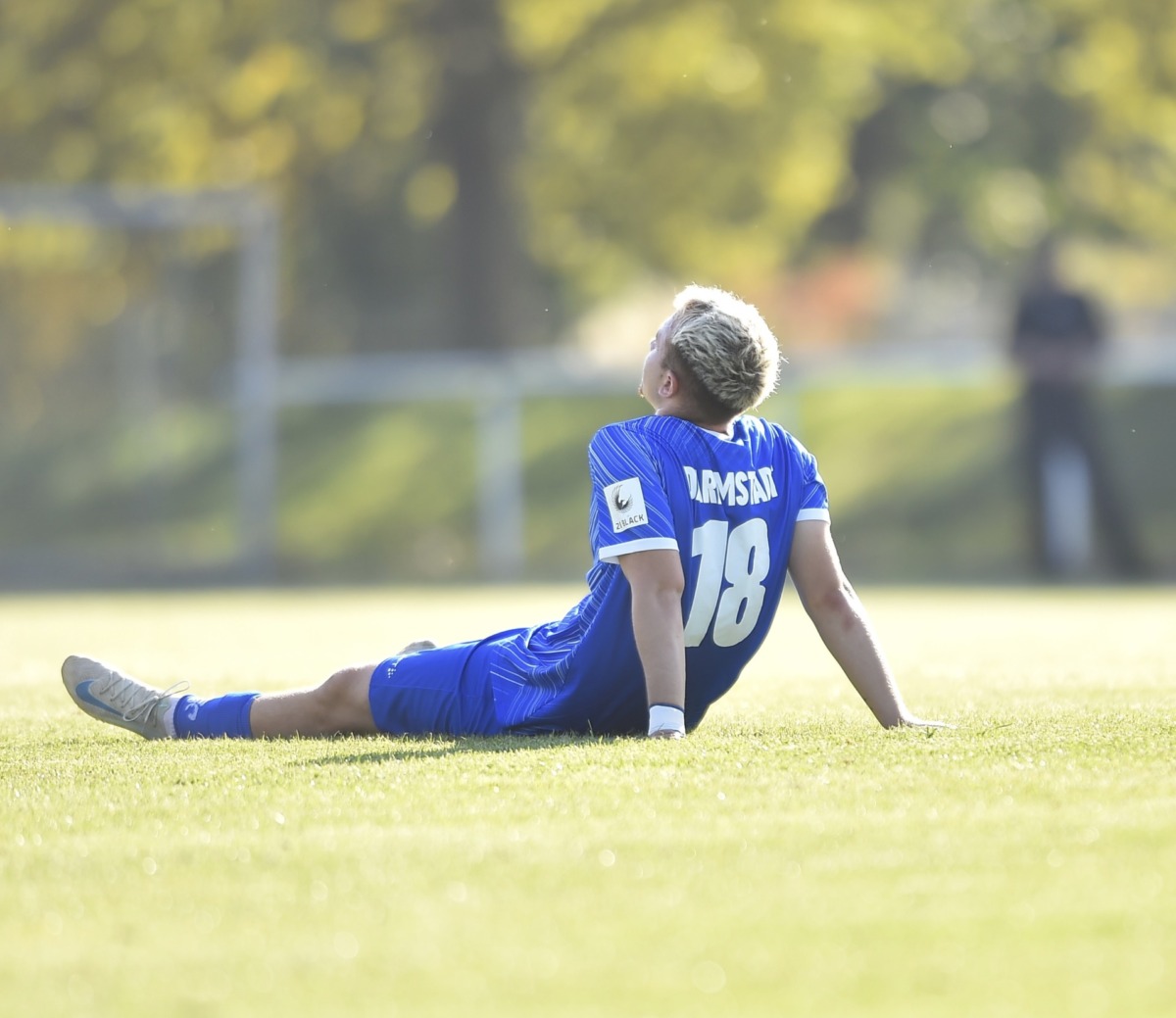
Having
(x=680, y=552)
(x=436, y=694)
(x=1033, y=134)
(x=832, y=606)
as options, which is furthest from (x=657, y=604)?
(x=1033, y=134)

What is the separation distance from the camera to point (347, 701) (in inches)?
224

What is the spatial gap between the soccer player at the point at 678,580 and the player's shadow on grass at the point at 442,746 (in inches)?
3.0

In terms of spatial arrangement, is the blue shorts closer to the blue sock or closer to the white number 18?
the blue sock

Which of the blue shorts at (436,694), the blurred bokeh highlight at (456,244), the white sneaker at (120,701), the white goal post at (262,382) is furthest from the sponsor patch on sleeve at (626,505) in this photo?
the white goal post at (262,382)

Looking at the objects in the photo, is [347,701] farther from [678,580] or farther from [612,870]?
[612,870]

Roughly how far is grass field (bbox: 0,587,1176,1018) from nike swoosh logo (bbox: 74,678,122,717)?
0.14 m

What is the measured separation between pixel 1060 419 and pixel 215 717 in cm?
1498

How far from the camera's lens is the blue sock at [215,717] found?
5750mm

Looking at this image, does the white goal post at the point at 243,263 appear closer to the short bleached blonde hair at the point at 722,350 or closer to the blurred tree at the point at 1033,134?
the blurred tree at the point at 1033,134

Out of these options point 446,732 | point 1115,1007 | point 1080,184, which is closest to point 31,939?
point 1115,1007

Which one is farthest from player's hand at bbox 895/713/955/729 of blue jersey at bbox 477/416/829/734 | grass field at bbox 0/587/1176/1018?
blue jersey at bbox 477/416/829/734

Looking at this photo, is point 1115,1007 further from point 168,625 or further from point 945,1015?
point 168,625

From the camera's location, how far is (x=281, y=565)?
21.7 metres

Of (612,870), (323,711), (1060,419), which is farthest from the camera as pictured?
(1060,419)
